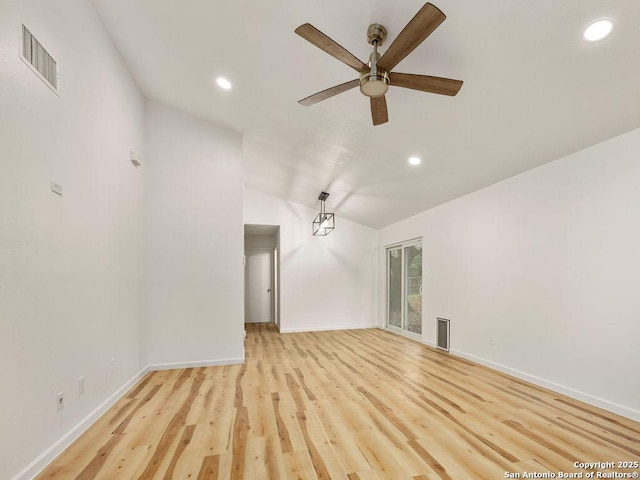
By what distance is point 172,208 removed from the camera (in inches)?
171

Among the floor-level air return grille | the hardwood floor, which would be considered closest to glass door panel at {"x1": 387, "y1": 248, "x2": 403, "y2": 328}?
the floor-level air return grille

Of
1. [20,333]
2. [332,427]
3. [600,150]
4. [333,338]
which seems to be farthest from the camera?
[333,338]

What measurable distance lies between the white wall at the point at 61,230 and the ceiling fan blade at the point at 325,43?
1.70 metres

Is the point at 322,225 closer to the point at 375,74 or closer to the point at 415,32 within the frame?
the point at 375,74

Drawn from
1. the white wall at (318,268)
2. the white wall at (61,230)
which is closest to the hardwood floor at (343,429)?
the white wall at (61,230)

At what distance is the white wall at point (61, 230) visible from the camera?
1.79m

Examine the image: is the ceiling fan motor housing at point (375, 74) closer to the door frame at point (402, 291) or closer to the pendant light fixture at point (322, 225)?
the door frame at point (402, 291)

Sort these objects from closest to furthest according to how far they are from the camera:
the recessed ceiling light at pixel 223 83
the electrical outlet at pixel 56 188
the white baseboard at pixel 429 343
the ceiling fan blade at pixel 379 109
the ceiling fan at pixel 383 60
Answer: the ceiling fan at pixel 383 60 → the electrical outlet at pixel 56 188 → the ceiling fan blade at pixel 379 109 → the recessed ceiling light at pixel 223 83 → the white baseboard at pixel 429 343

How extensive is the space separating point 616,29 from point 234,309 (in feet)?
15.2

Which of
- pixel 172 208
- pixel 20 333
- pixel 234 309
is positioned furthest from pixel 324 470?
pixel 172 208

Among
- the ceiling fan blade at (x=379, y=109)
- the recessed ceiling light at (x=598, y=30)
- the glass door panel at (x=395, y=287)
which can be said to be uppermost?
the recessed ceiling light at (x=598, y=30)

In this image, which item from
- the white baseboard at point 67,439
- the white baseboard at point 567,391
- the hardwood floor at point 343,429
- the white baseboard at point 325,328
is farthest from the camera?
the white baseboard at point 325,328

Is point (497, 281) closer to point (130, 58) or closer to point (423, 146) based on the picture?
point (423, 146)

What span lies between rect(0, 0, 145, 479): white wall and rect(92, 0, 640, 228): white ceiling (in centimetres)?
80
